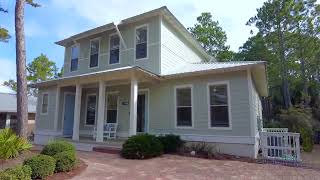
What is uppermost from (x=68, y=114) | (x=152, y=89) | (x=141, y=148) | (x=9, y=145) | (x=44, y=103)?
(x=152, y=89)

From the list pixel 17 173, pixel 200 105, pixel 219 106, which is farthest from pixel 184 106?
pixel 17 173

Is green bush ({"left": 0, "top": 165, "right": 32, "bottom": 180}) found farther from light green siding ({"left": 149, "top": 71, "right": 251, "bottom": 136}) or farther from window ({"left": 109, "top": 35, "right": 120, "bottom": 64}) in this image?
window ({"left": 109, "top": 35, "right": 120, "bottom": 64})

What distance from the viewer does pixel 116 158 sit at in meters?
9.39

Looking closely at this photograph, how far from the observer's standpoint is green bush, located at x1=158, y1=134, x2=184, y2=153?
10508mm

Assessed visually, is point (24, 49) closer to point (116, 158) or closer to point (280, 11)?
point (116, 158)

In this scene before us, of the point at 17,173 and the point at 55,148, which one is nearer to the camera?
the point at 17,173

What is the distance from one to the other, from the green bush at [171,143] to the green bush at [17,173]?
18.2 ft

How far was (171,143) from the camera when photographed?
1063 cm

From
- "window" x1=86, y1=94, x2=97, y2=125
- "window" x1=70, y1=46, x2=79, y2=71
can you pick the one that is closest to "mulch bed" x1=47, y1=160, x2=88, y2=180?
"window" x1=86, y1=94, x2=97, y2=125

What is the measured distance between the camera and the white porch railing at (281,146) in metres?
8.98

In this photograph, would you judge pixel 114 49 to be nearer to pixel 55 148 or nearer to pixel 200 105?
pixel 200 105

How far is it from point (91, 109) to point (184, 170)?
31.1 feet

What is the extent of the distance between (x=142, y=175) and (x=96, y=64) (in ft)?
33.6

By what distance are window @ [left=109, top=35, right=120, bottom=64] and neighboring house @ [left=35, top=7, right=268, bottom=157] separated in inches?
2.4
